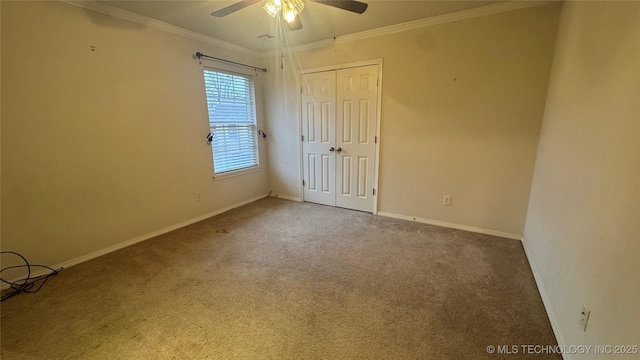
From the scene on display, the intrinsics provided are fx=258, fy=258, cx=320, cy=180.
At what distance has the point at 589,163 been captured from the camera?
1.45m

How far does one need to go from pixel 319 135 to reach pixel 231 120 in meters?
1.36

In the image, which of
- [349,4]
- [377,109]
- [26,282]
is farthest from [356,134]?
[26,282]

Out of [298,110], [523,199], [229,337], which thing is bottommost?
[229,337]

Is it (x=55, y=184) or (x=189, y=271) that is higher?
(x=55, y=184)

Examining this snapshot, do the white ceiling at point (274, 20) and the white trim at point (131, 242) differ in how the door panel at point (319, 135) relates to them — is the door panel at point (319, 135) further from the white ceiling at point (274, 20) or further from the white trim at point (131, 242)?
the white trim at point (131, 242)

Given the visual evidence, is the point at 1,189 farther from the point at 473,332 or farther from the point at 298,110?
the point at 473,332

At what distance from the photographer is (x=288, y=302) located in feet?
6.33

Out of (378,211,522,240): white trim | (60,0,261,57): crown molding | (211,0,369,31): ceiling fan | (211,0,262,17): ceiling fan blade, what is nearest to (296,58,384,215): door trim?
(378,211,522,240): white trim

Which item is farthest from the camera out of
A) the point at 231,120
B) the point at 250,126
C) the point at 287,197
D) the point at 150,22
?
the point at 287,197


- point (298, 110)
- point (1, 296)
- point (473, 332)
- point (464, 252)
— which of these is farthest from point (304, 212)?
point (1, 296)

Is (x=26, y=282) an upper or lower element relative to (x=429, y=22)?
lower

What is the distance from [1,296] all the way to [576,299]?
155 inches

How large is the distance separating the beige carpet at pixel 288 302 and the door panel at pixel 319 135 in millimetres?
1266

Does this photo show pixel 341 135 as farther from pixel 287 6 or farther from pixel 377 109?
pixel 287 6
